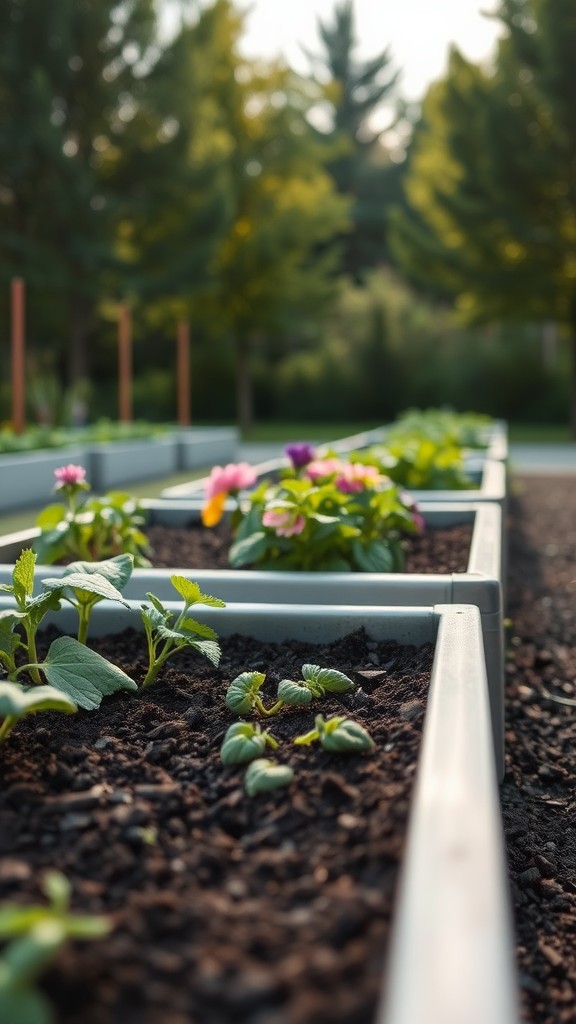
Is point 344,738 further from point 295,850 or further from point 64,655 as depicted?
point 64,655

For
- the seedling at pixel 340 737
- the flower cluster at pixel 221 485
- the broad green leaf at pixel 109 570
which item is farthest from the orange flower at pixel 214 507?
the seedling at pixel 340 737

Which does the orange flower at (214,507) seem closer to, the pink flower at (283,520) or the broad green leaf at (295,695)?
the pink flower at (283,520)

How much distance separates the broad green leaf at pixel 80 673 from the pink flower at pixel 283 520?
1049 mm

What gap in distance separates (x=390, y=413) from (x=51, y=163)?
33.8 feet

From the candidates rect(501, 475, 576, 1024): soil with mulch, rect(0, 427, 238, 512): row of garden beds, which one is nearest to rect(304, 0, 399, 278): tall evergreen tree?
rect(0, 427, 238, 512): row of garden beds

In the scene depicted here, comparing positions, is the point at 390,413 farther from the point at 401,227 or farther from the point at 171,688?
the point at 171,688

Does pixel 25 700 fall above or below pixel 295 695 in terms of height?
above

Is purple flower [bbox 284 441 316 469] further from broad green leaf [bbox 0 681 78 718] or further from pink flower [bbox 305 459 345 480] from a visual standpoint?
broad green leaf [bbox 0 681 78 718]

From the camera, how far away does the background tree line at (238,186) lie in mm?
19094

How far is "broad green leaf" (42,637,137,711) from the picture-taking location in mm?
1979

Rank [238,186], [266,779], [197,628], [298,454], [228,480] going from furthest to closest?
[238,186], [298,454], [228,480], [197,628], [266,779]

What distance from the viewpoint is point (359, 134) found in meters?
39.0

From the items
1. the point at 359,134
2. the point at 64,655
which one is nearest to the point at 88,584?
the point at 64,655

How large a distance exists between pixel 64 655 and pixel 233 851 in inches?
31.2
